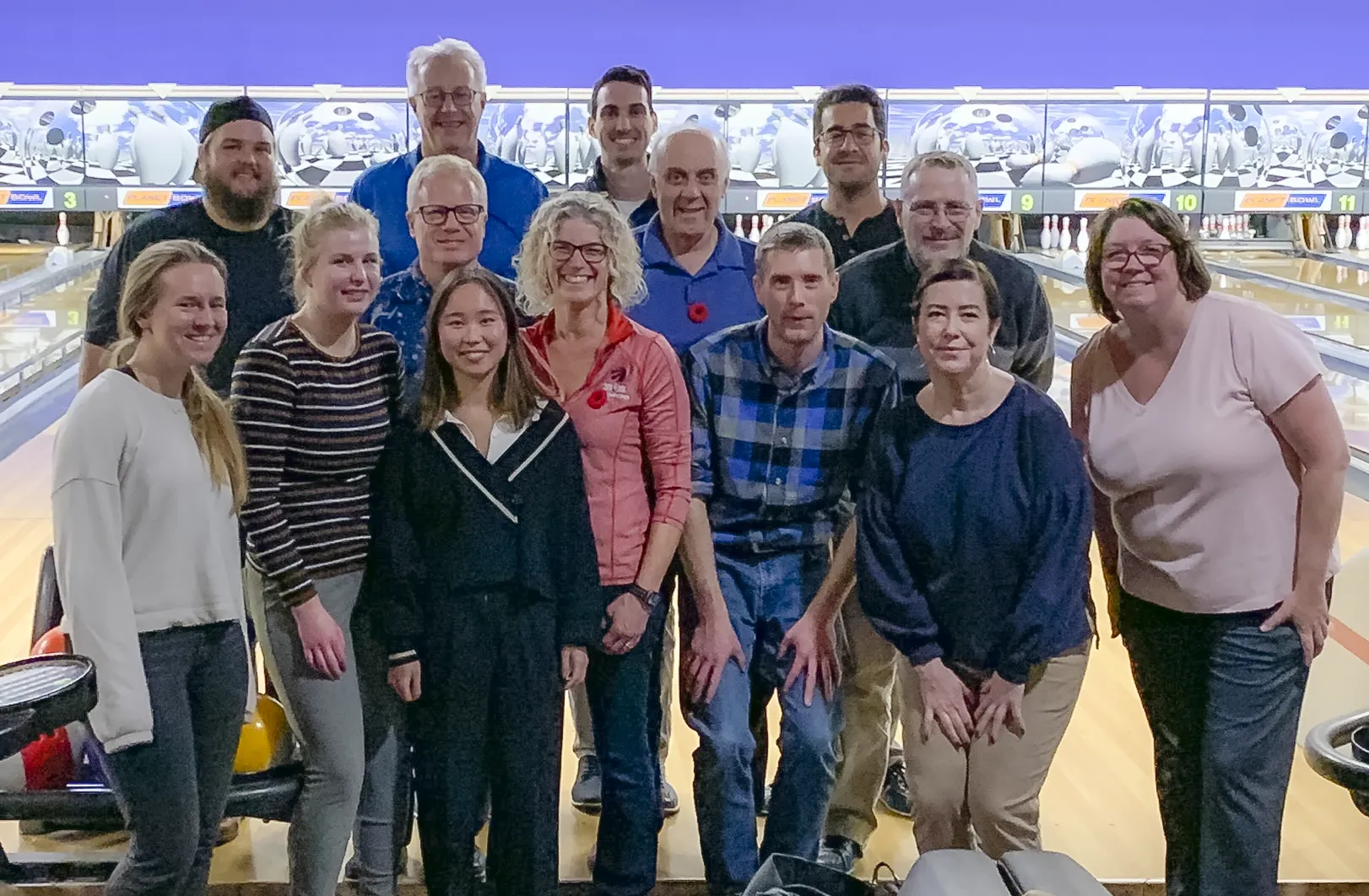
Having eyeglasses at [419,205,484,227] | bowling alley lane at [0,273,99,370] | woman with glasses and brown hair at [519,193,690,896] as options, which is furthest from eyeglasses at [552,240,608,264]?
bowling alley lane at [0,273,99,370]

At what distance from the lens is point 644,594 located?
73.3 inches

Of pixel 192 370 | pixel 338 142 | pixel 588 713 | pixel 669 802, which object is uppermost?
pixel 338 142

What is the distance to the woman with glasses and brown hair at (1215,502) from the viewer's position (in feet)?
5.61

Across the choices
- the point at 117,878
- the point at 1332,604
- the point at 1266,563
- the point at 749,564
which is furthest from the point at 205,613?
the point at 1332,604

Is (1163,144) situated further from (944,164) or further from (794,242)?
(794,242)

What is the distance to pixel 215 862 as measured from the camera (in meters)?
2.22

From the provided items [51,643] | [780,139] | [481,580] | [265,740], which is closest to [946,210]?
[481,580]

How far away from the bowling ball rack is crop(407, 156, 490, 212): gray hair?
122 centimetres

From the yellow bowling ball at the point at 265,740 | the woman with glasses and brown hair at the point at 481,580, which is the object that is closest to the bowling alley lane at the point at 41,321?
the yellow bowling ball at the point at 265,740

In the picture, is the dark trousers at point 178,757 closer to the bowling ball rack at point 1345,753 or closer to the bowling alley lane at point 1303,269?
the bowling ball rack at point 1345,753

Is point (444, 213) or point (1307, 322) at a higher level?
point (444, 213)

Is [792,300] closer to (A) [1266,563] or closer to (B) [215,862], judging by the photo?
(A) [1266,563]

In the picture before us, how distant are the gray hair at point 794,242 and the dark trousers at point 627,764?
51cm

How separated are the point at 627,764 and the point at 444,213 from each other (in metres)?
0.79
